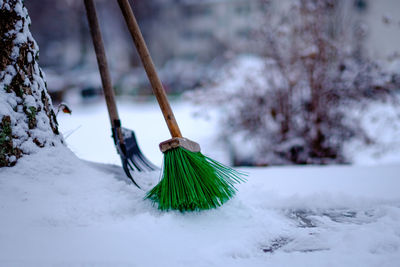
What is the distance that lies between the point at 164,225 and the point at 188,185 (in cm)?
21

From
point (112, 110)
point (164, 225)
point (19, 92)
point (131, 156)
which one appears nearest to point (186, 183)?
point (164, 225)

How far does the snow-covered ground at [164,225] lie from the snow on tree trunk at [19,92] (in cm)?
8

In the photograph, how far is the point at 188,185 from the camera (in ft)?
4.87

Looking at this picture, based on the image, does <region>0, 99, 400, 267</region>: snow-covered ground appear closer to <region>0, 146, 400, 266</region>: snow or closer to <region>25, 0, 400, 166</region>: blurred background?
<region>0, 146, 400, 266</region>: snow

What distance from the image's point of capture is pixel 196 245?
4.28 ft

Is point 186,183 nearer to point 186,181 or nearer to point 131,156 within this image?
point 186,181

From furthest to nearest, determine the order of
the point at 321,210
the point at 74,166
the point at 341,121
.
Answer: the point at 341,121, the point at 321,210, the point at 74,166

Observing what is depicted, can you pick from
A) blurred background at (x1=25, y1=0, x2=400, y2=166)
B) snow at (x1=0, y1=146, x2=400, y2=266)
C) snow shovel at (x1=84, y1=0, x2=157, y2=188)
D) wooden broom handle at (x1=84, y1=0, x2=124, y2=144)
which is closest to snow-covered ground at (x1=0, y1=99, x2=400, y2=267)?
snow at (x1=0, y1=146, x2=400, y2=266)

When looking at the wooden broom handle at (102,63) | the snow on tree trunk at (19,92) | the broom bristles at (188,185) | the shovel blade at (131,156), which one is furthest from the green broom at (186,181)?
the snow on tree trunk at (19,92)

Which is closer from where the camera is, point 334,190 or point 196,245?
point 196,245

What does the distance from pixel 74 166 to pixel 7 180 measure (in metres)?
0.32

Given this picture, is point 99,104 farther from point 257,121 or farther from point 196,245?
point 196,245

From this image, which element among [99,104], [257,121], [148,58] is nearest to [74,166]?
[148,58]

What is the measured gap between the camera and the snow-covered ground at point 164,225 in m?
1.22
